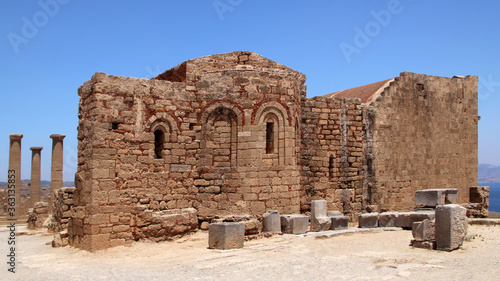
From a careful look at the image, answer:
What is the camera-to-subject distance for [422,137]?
668 inches

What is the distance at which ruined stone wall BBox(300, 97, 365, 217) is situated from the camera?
563 inches

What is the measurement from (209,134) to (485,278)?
7.06m

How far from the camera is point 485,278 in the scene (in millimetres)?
7652

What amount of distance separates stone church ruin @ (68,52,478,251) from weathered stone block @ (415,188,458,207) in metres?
2.52

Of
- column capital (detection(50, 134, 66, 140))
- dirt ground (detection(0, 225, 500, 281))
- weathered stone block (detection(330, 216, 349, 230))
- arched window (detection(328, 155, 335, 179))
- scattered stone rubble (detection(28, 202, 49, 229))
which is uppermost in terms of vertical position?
column capital (detection(50, 134, 66, 140))

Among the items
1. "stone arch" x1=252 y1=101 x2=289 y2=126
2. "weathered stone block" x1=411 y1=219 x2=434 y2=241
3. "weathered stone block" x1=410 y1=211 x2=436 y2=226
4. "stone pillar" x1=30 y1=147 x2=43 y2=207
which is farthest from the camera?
"stone pillar" x1=30 y1=147 x2=43 y2=207

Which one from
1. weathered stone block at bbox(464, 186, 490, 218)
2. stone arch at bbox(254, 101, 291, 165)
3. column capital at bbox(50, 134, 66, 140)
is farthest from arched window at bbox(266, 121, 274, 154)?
column capital at bbox(50, 134, 66, 140)

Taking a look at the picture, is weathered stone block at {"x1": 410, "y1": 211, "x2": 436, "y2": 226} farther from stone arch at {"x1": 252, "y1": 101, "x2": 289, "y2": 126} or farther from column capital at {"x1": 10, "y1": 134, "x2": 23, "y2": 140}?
column capital at {"x1": 10, "y1": 134, "x2": 23, "y2": 140}

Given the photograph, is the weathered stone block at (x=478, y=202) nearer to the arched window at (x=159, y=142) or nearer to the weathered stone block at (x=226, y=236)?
the weathered stone block at (x=226, y=236)

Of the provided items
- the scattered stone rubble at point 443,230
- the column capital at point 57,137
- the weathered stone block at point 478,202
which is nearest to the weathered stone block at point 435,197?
the scattered stone rubble at point 443,230

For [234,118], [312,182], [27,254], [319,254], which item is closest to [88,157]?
[27,254]

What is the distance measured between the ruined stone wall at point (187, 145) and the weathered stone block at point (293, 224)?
1.41 feet

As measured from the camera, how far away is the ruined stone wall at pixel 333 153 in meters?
14.3

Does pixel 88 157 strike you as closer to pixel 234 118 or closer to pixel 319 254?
pixel 234 118
